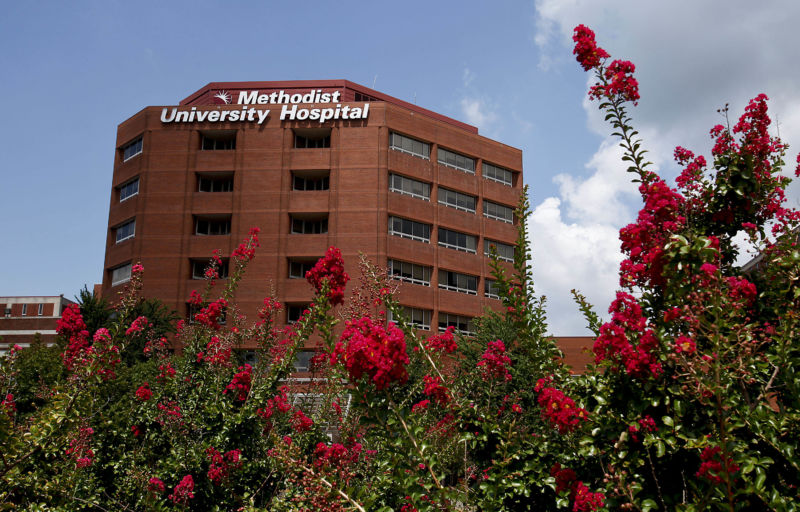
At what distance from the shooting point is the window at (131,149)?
41812mm

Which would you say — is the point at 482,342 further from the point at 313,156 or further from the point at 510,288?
the point at 313,156

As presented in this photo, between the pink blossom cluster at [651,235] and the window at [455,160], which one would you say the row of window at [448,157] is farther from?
the pink blossom cluster at [651,235]

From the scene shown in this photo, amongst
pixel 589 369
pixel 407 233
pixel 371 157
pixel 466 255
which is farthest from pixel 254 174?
pixel 589 369

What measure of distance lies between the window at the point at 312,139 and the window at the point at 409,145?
4.56 m

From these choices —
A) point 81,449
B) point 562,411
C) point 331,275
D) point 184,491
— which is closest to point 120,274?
point 81,449

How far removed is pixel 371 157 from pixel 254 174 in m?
8.05

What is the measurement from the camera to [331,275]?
211 inches

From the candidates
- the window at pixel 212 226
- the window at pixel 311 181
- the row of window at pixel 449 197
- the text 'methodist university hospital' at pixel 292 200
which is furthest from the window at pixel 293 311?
the row of window at pixel 449 197

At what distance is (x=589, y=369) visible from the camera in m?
4.46

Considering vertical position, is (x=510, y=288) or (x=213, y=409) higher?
(x=510, y=288)

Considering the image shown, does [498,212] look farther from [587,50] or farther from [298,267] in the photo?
[587,50]

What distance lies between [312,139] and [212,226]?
9255 mm

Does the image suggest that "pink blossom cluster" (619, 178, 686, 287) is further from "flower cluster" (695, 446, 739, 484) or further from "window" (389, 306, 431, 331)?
"window" (389, 306, 431, 331)

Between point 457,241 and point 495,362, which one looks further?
point 457,241
